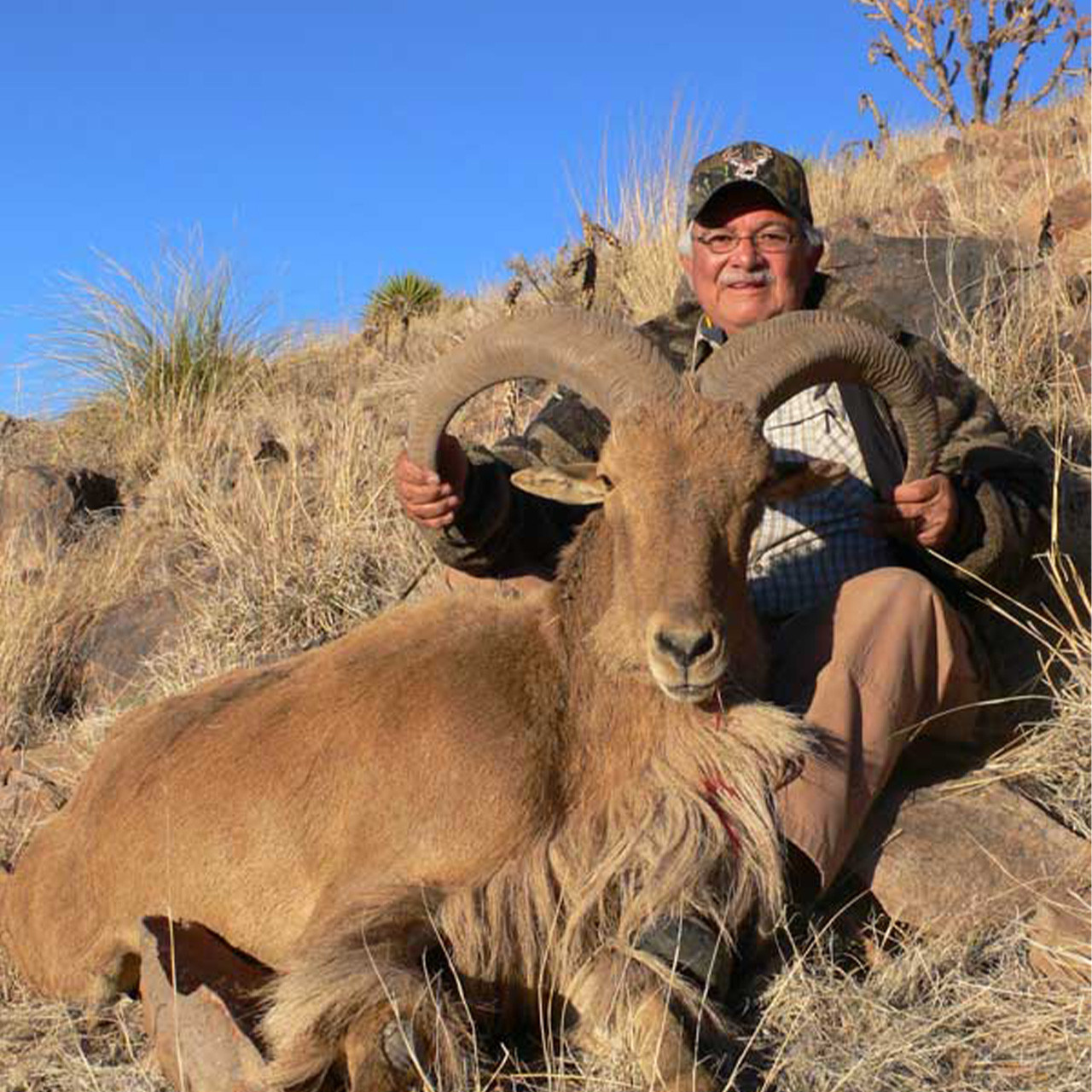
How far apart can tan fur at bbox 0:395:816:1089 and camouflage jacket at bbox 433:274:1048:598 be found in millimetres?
649

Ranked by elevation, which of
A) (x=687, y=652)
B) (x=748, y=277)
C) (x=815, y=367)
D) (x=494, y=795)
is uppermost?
(x=748, y=277)

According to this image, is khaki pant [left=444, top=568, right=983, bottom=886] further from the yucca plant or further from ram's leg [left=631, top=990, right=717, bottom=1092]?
the yucca plant

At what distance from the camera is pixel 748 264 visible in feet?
17.5

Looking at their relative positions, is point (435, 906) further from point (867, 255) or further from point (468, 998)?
point (867, 255)

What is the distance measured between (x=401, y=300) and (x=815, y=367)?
10.9 m

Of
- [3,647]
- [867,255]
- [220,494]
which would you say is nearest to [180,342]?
[220,494]

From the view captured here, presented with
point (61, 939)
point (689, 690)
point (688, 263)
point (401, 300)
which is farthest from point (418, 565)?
point (401, 300)

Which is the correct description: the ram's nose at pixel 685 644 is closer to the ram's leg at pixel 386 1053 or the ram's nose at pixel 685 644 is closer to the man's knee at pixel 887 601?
the man's knee at pixel 887 601

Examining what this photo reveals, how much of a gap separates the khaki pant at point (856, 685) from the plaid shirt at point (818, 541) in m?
0.49

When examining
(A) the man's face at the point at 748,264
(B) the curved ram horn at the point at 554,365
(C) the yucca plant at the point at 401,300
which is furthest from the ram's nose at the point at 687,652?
(C) the yucca plant at the point at 401,300

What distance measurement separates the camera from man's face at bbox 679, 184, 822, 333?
5312 millimetres

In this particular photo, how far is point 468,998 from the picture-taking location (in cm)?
353

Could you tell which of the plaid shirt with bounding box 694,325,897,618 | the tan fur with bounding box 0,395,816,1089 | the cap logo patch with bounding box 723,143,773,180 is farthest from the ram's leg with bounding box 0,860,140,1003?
the cap logo patch with bounding box 723,143,773,180

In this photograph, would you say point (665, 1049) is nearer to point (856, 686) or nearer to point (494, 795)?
point (494, 795)
